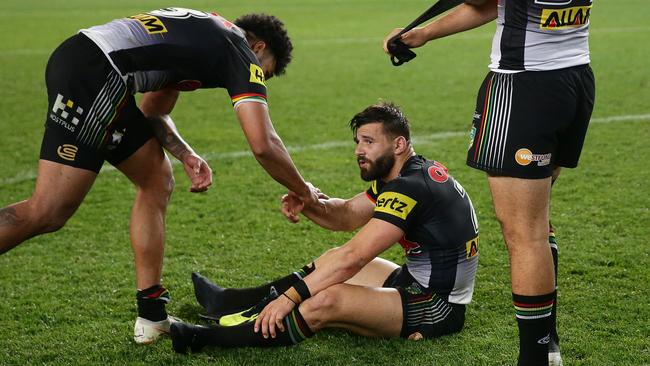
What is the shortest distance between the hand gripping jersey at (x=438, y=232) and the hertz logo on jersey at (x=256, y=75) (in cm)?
84

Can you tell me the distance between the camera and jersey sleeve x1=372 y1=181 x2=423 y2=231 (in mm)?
4496

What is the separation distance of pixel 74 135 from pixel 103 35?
53cm

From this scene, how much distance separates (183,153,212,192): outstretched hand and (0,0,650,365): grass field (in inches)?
32.7

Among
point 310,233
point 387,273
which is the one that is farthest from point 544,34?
point 310,233

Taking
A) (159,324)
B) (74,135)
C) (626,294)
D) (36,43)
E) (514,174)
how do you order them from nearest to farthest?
1. (514,174)
2. (74,135)
3. (159,324)
4. (626,294)
5. (36,43)

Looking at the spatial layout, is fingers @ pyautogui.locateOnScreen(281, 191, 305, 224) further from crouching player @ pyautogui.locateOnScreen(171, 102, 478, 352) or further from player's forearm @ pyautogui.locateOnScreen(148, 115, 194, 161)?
player's forearm @ pyautogui.locateOnScreen(148, 115, 194, 161)

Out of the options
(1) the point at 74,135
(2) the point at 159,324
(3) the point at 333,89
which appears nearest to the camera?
(1) the point at 74,135

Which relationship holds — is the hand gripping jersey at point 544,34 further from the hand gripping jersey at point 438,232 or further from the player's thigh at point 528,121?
the hand gripping jersey at point 438,232

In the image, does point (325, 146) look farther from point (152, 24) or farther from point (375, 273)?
point (152, 24)

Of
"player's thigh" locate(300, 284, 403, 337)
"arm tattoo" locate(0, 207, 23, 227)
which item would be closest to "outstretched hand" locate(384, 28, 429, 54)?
"player's thigh" locate(300, 284, 403, 337)

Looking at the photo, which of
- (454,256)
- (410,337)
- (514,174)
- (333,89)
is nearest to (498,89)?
(514,174)

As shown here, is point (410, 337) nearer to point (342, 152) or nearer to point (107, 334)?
point (107, 334)

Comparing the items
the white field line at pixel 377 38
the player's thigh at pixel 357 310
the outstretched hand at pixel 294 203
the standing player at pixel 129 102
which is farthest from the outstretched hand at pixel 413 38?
the white field line at pixel 377 38

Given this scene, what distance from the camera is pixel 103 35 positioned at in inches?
183
